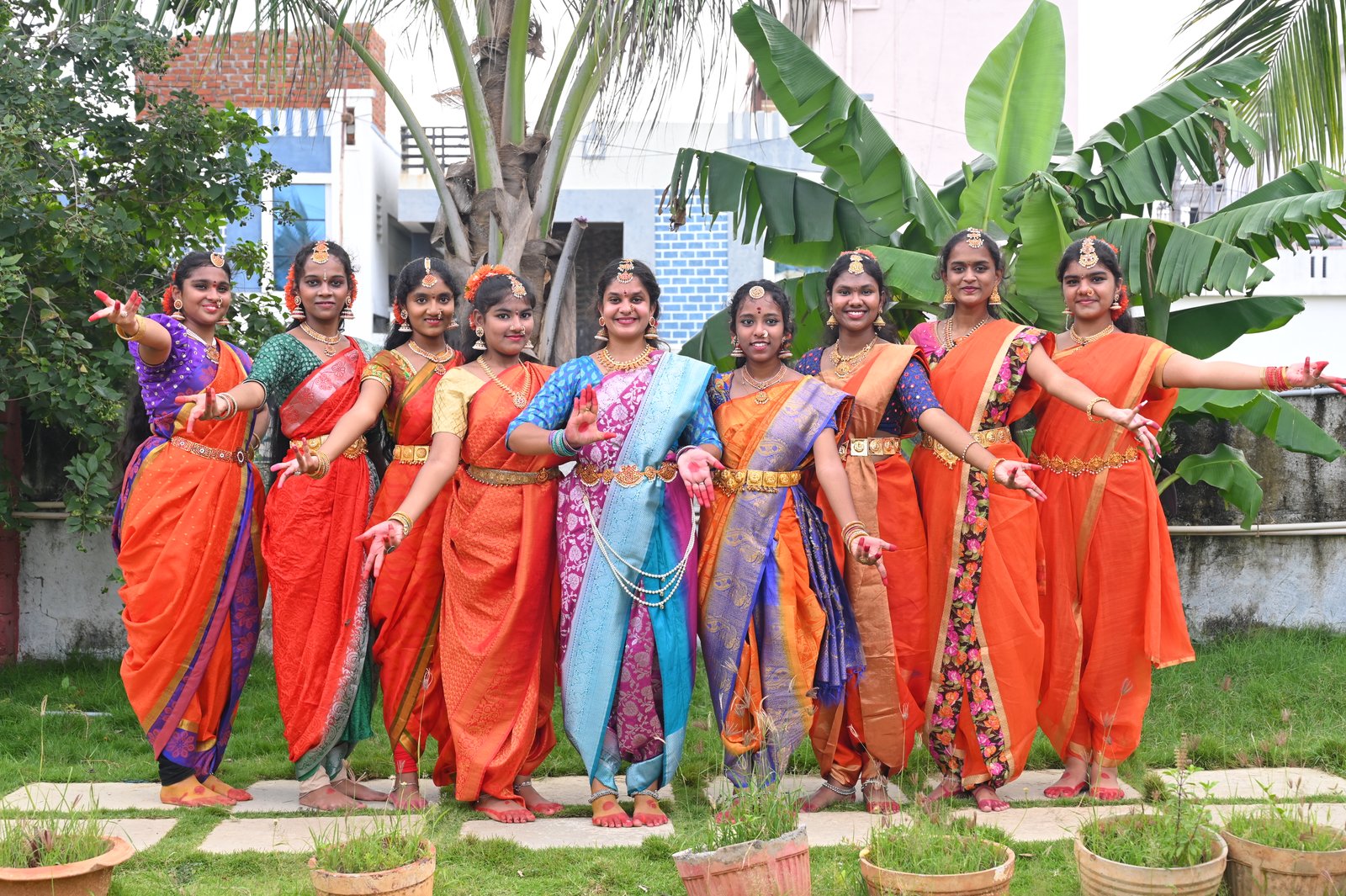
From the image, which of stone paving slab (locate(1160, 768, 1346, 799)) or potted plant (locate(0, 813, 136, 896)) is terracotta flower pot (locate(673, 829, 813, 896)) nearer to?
potted plant (locate(0, 813, 136, 896))

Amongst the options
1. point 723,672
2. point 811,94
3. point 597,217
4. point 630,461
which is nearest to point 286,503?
point 630,461

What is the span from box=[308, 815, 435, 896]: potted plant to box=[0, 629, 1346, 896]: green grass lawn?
386 mm

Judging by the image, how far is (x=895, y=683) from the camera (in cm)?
439

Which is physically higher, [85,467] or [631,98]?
[631,98]

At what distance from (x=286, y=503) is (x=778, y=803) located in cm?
217

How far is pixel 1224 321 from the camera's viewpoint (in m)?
6.28

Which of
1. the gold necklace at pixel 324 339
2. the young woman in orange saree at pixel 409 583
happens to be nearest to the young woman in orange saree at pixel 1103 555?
the young woman in orange saree at pixel 409 583

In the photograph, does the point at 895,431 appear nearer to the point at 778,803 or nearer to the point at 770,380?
the point at 770,380

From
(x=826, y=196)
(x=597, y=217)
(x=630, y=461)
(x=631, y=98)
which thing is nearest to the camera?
(x=630, y=461)

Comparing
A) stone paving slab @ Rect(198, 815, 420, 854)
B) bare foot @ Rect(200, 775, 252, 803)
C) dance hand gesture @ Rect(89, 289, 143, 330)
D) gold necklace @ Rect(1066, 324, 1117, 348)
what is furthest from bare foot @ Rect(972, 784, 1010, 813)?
dance hand gesture @ Rect(89, 289, 143, 330)

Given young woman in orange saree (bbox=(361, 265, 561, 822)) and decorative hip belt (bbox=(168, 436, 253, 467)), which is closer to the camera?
young woman in orange saree (bbox=(361, 265, 561, 822))

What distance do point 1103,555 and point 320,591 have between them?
2743mm

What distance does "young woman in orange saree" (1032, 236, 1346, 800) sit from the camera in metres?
4.47

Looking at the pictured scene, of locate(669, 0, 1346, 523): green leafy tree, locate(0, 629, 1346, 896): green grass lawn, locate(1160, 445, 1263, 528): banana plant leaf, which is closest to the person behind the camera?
locate(0, 629, 1346, 896): green grass lawn
